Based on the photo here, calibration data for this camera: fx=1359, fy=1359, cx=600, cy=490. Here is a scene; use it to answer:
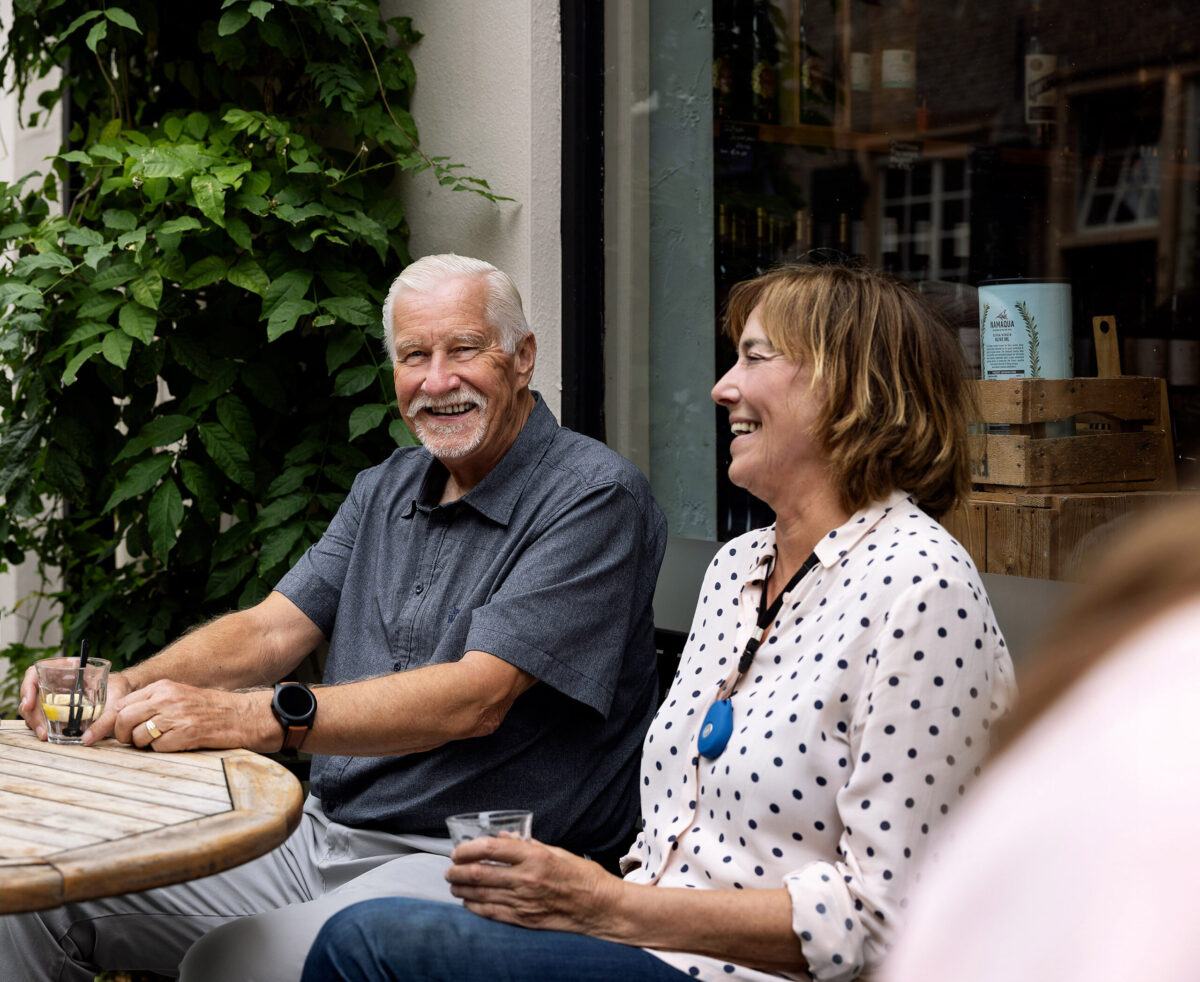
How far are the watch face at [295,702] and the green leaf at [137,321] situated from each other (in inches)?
56.6

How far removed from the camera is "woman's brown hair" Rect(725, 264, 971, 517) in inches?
74.7

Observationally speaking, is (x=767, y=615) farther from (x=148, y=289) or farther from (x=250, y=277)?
(x=148, y=289)

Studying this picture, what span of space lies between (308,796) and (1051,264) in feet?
5.85

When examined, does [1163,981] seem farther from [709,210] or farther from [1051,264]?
[709,210]

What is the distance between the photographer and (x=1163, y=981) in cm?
62

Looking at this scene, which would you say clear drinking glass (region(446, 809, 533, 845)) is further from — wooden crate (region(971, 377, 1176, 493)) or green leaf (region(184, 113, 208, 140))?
green leaf (region(184, 113, 208, 140))

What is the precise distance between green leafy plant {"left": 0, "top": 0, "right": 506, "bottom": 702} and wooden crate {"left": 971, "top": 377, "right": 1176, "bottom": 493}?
1.49 m

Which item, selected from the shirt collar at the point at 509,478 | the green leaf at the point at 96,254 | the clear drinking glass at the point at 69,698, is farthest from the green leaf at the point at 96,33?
the clear drinking glass at the point at 69,698

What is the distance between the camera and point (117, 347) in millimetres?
3268

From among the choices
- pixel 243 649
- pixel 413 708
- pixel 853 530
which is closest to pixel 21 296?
pixel 243 649

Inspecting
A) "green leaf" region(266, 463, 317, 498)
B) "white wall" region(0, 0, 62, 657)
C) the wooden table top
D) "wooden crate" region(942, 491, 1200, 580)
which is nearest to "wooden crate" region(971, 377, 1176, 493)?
"wooden crate" region(942, 491, 1200, 580)

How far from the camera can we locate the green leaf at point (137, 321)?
129 inches

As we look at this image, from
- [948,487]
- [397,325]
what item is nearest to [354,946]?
[948,487]

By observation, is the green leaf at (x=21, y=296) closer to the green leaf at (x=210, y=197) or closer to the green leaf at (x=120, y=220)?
the green leaf at (x=120, y=220)
